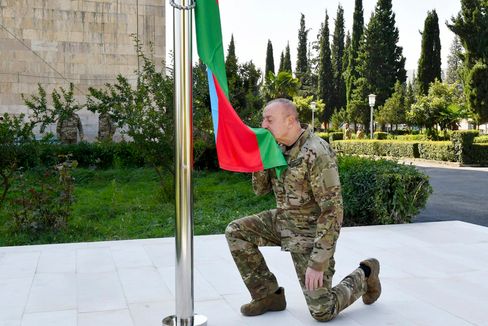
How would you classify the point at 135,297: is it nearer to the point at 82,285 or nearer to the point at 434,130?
the point at 82,285

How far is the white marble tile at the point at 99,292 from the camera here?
4.00 metres

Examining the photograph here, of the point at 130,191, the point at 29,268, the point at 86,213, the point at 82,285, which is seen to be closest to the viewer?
the point at 82,285

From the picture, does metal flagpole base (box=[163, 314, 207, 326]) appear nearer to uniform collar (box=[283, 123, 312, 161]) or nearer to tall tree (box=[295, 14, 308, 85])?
uniform collar (box=[283, 123, 312, 161])

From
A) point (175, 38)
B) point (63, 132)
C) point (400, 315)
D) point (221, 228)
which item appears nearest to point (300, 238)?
point (400, 315)

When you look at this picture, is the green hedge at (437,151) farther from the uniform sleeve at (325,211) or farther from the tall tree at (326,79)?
the tall tree at (326,79)

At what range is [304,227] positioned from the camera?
11.6 ft

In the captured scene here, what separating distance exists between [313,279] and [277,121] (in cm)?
96

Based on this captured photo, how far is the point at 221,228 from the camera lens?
7738 millimetres

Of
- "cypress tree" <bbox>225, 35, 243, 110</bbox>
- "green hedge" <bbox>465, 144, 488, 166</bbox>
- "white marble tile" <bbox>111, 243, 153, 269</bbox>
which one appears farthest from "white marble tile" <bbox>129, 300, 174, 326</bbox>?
"green hedge" <bbox>465, 144, 488, 166</bbox>

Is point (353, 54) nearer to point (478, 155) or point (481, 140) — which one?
point (481, 140)

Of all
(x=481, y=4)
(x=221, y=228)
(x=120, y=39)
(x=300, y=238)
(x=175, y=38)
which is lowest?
(x=221, y=228)

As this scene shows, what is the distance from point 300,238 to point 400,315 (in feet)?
2.93

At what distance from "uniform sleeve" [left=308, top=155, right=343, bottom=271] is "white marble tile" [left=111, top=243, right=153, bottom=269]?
2.36 metres

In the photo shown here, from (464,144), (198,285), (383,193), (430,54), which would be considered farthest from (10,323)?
(430,54)
